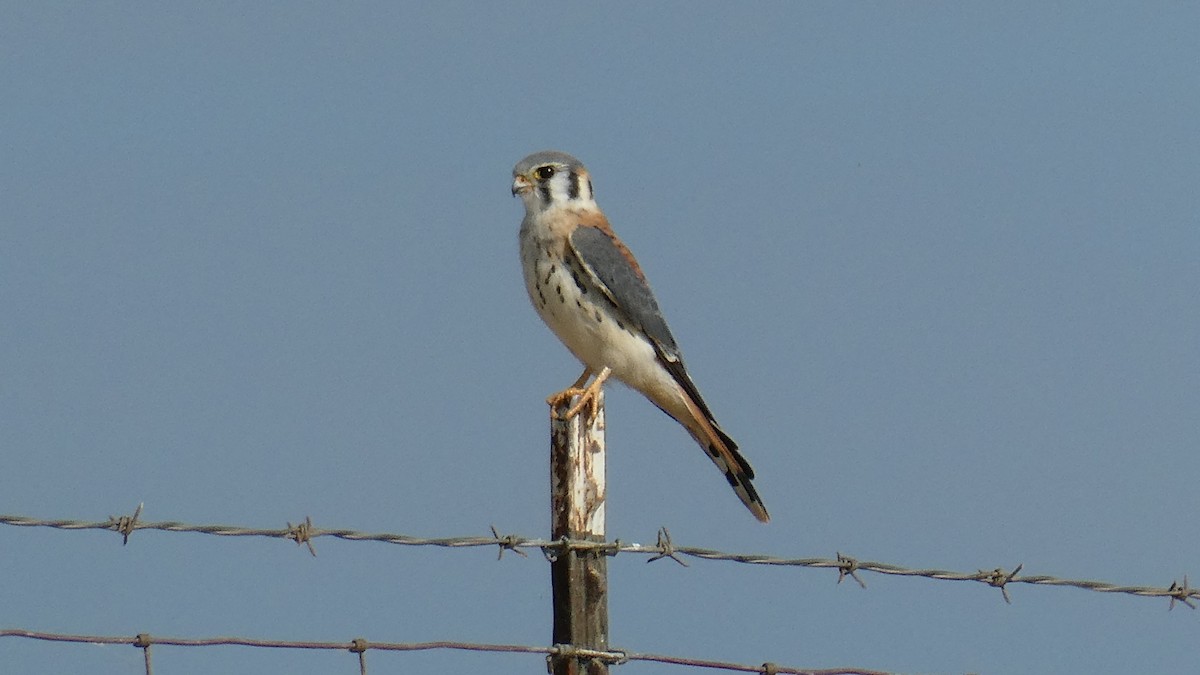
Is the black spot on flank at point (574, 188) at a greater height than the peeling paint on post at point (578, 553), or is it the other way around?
the black spot on flank at point (574, 188)

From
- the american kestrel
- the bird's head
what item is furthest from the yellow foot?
the bird's head

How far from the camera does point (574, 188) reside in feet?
18.7

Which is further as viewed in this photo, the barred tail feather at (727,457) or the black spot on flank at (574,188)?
the black spot on flank at (574,188)

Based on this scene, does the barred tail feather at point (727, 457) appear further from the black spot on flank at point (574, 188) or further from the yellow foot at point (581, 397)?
the black spot on flank at point (574, 188)

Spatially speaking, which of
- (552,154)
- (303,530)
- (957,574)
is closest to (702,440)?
(552,154)

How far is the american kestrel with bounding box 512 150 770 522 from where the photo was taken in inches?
210

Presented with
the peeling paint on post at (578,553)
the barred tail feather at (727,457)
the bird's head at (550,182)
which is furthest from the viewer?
the bird's head at (550,182)

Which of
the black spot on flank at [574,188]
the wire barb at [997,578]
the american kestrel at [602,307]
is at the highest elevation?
the black spot on flank at [574,188]

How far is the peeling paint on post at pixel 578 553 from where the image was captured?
3.47 meters

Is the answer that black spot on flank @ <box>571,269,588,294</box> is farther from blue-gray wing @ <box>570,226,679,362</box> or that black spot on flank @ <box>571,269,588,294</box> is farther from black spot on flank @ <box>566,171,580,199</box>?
black spot on flank @ <box>566,171,580,199</box>

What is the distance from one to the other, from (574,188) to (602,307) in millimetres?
544

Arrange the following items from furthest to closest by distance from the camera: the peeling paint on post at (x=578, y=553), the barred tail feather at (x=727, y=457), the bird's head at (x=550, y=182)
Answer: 1. the bird's head at (x=550, y=182)
2. the barred tail feather at (x=727, y=457)
3. the peeling paint on post at (x=578, y=553)

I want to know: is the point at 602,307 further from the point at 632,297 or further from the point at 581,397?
the point at 581,397

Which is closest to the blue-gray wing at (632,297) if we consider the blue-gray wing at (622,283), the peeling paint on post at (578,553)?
the blue-gray wing at (622,283)
